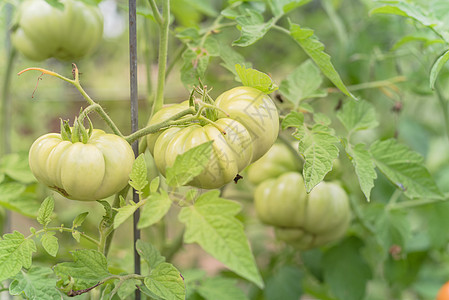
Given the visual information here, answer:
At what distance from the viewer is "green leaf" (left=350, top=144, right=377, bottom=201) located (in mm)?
486

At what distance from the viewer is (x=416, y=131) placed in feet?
3.59

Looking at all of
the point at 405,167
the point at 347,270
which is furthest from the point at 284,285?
the point at 405,167

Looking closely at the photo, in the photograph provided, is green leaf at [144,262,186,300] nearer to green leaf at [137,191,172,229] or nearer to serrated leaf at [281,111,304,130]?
green leaf at [137,191,172,229]

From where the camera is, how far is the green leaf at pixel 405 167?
58cm

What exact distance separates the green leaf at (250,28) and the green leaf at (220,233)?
19 cm

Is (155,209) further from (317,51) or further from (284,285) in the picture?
(284,285)

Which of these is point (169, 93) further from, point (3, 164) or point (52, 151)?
point (52, 151)

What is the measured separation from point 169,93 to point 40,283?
4.40 feet

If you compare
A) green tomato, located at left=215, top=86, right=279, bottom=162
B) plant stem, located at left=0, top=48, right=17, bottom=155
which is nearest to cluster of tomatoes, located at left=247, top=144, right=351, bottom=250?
green tomato, located at left=215, top=86, right=279, bottom=162

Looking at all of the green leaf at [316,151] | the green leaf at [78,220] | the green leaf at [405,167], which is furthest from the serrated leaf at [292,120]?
the green leaf at [78,220]

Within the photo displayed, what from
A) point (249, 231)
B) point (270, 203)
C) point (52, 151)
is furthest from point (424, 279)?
point (52, 151)

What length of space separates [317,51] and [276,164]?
1.16 ft

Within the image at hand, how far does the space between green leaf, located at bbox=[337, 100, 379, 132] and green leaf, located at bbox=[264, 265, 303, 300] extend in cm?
38

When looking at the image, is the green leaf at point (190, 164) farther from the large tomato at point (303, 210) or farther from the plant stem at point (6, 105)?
the plant stem at point (6, 105)
